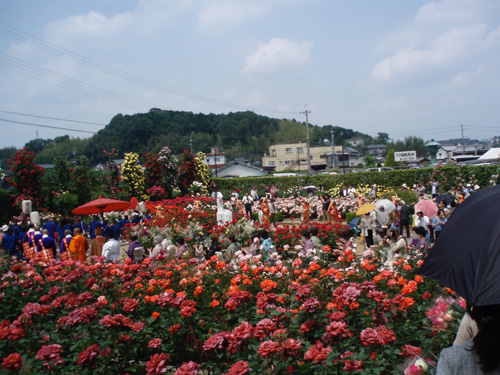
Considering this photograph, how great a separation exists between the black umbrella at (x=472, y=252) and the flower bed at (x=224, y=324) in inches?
9.5

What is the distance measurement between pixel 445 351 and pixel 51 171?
22.0m

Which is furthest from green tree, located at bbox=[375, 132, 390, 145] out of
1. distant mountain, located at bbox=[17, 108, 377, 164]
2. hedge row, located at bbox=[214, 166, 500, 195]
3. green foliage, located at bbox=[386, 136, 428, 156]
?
hedge row, located at bbox=[214, 166, 500, 195]

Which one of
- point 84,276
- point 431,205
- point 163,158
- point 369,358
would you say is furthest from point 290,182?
point 369,358

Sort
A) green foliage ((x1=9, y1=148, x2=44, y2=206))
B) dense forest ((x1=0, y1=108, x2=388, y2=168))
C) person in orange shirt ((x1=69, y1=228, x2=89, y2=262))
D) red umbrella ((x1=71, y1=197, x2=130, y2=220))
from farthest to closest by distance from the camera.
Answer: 1. dense forest ((x1=0, y1=108, x2=388, y2=168))
2. green foliage ((x1=9, y1=148, x2=44, y2=206))
3. red umbrella ((x1=71, y1=197, x2=130, y2=220))
4. person in orange shirt ((x1=69, y1=228, x2=89, y2=262))

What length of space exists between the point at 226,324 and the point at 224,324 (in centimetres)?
9

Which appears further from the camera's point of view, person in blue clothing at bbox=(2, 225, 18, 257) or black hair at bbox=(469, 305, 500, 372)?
person in blue clothing at bbox=(2, 225, 18, 257)

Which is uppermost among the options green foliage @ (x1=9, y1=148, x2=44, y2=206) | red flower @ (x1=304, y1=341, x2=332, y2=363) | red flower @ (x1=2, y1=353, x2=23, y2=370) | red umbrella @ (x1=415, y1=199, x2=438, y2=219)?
green foliage @ (x1=9, y1=148, x2=44, y2=206)

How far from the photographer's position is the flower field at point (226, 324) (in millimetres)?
2714

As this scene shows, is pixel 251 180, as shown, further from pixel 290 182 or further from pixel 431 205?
pixel 431 205

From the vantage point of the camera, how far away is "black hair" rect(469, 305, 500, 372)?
1634mm

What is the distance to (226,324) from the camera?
3838mm

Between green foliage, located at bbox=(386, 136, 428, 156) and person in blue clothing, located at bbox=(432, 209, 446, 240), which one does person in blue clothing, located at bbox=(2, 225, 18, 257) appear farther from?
green foliage, located at bbox=(386, 136, 428, 156)

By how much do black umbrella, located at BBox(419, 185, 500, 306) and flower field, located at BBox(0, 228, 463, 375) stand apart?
240 millimetres

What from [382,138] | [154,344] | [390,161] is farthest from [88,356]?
[382,138]
